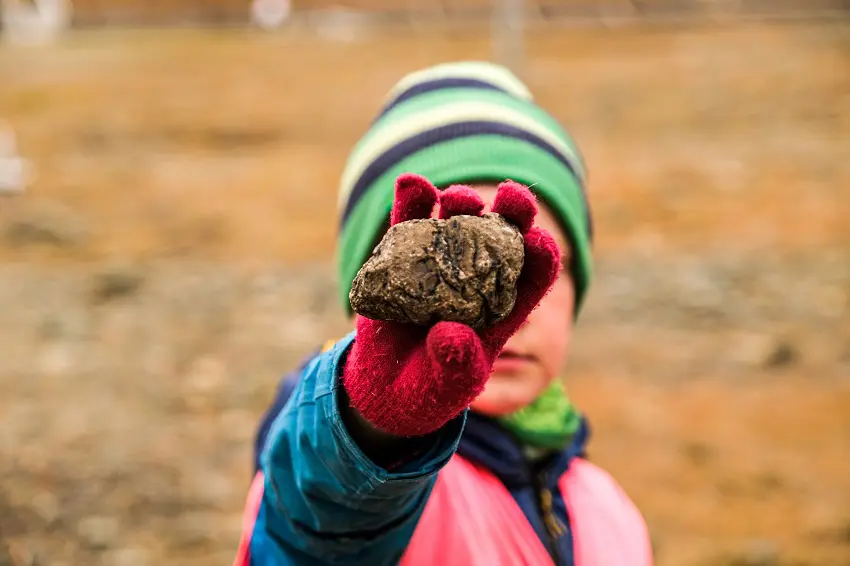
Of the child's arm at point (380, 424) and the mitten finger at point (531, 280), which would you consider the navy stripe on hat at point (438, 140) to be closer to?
the child's arm at point (380, 424)

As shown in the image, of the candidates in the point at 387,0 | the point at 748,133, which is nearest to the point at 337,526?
the point at 748,133

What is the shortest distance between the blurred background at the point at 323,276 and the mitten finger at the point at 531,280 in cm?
189

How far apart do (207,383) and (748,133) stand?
4.46 meters

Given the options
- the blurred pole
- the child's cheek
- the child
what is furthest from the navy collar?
the blurred pole

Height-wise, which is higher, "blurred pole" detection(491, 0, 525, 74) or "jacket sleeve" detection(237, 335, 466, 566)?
"blurred pole" detection(491, 0, 525, 74)

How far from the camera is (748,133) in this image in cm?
599

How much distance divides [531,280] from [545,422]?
53 cm

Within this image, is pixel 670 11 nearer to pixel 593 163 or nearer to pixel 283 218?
pixel 593 163

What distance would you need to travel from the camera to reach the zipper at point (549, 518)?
103 centimetres

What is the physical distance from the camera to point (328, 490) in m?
0.79

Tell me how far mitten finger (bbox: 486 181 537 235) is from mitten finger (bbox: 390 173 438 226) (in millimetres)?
52

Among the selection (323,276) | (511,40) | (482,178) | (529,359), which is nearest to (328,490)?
(529,359)

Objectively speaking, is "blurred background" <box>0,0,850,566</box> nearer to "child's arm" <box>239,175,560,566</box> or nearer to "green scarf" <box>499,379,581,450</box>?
"green scarf" <box>499,379,581,450</box>

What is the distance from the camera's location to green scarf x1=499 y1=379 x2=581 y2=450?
1.10 m
